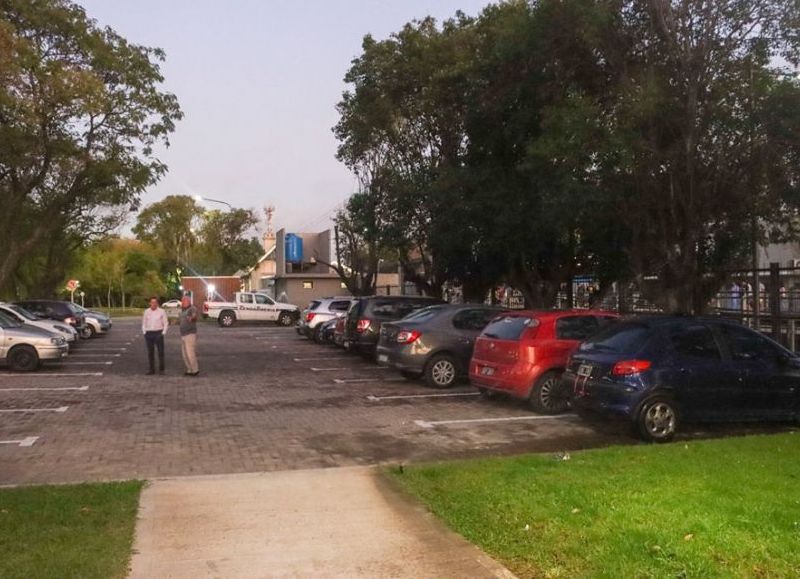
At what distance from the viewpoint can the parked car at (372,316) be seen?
2006cm

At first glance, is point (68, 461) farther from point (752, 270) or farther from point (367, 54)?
point (367, 54)

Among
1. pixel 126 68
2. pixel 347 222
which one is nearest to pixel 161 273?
pixel 347 222

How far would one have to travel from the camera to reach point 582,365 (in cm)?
1028

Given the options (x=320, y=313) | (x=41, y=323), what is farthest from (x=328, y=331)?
(x=41, y=323)

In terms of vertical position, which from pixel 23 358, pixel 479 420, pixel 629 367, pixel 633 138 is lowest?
pixel 479 420

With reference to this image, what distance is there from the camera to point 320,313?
28.6 meters

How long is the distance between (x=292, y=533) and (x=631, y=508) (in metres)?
2.53

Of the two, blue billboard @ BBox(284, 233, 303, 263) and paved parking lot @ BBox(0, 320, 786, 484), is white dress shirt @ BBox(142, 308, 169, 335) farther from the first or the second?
blue billboard @ BBox(284, 233, 303, 263)

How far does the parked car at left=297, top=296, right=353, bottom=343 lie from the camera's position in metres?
28.3

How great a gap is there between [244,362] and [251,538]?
15.4 meters

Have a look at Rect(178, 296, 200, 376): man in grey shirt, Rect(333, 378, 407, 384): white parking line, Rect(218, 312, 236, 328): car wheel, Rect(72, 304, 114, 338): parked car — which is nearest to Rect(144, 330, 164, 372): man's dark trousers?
Rect(178, 296, 200, 376): man in grey shirt

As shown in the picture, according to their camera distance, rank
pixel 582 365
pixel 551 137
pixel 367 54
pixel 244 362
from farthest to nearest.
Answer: pixel 367 54
pixel 244 362
pixel 551 137
pixel 582 365

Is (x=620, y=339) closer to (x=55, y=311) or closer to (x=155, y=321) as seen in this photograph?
(x=155, y=321)

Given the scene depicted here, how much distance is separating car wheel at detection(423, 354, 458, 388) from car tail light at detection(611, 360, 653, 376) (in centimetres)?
552
